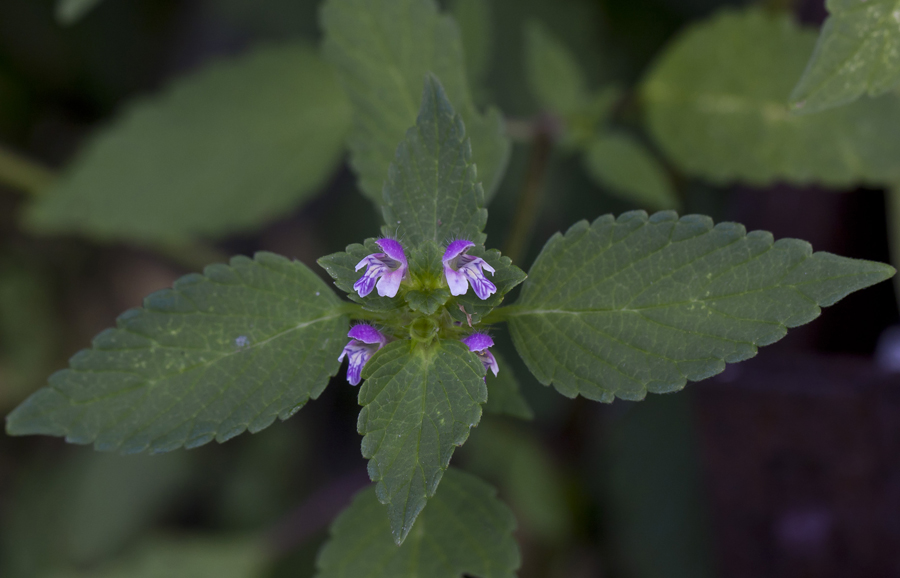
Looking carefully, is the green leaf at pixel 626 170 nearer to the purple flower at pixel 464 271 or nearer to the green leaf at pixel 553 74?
the green leaf at pixel 553 74

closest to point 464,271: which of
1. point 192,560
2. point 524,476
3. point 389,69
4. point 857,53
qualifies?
point 389,69

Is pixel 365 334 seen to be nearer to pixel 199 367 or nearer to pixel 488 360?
pixel 488 360

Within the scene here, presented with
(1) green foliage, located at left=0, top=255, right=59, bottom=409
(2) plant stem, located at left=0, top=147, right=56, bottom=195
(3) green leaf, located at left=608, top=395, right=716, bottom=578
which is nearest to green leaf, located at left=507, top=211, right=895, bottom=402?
(3) green leaf, located at left=608, top=395, right=716, bottom=578

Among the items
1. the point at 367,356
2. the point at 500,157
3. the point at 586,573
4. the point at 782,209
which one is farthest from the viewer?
the point at 586,573

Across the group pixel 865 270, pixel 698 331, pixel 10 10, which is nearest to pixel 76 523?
pixel 10 10

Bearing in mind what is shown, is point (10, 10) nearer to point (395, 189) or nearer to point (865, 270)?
point (395, 189)

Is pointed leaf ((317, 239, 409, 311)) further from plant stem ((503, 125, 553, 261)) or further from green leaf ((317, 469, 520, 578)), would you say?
plant stem ((503, 125, 553, 261))

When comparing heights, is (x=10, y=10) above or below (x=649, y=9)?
above

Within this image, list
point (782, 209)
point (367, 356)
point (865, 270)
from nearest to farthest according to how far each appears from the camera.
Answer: point (865, 270), point (367, 356), point (782, 209)

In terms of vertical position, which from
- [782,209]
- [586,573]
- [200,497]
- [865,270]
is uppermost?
[865,270]
